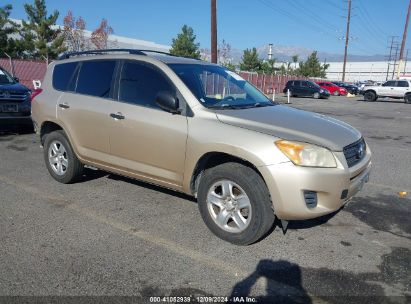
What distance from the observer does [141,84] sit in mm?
4520

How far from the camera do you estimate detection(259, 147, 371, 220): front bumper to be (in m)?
3.36

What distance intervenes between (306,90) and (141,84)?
1206 inches

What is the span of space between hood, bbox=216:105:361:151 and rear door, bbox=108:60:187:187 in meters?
0.59

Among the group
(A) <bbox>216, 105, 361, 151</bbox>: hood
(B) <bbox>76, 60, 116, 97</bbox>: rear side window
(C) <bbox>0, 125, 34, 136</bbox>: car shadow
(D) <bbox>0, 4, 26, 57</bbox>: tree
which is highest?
(D) <bbox>0, 4, 26, 57</bbox>: tree

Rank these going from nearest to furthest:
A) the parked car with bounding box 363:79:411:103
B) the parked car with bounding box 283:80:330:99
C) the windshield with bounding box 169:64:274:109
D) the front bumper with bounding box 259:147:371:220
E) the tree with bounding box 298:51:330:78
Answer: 1. the front bumper with bounding box 259:147:371:220
2. the windshield with bounding box 169:64:274:109
3. the parked car with bounding box 363:79:411:103
4. the parked car with bounding box 283:80:330:99
5. the tree with bounding box 298:51:330:78

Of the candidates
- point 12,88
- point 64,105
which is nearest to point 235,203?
point 64,105

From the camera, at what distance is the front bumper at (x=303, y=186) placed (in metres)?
3.36

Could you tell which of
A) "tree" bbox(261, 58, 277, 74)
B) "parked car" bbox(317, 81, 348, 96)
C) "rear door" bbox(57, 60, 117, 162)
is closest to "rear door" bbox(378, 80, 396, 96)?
"parked car" bbox(317, 81, 348, 96)

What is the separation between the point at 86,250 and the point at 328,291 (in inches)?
85.0

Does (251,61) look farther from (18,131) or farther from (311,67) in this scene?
(18,131)

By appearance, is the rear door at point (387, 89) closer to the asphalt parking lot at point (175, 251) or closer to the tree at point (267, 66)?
the tree at point (267, 66)

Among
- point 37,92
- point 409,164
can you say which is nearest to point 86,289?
point 37,92

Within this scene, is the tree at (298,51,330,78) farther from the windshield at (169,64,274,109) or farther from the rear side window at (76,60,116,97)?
the rear side window at (76,60,116,97)

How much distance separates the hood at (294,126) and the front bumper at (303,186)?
8.5 inches
